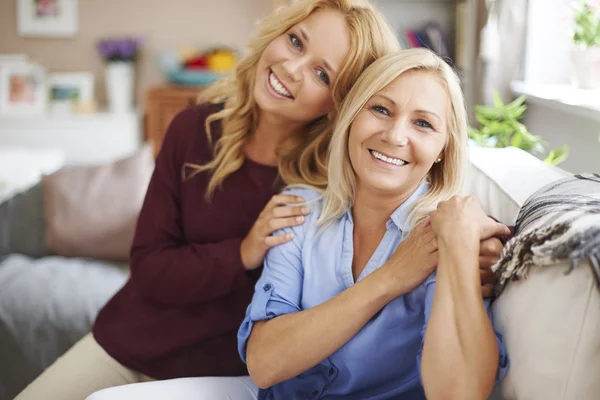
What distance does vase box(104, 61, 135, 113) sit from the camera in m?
4.64

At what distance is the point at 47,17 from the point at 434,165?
441cm

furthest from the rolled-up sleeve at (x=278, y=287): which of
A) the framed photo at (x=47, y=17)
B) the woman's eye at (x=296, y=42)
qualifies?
the framed photo at (x=47, y=17)

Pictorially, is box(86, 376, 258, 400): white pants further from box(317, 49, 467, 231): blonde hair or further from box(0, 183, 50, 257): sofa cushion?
box(0, 183, 50, 257): sofa cushion

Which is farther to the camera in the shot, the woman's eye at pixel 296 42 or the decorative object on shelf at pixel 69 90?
the decorative object on shelf at pixel 69 90

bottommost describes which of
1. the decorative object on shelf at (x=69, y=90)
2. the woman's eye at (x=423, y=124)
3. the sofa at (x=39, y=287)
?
the sofa at (x=39, y=287)

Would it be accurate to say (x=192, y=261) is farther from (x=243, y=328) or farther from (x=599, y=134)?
(x=599, y=134)

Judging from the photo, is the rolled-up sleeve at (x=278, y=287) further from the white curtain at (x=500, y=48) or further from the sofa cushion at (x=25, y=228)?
the sofa cushion at (x=25, y=228)

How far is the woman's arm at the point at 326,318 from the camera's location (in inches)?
41.5

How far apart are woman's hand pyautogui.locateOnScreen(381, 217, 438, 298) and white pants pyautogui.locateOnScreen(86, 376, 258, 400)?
1.43ft

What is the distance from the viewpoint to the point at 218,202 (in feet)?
4.92

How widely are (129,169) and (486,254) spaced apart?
1.92 meters

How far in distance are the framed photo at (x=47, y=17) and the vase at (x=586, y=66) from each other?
4.01 m

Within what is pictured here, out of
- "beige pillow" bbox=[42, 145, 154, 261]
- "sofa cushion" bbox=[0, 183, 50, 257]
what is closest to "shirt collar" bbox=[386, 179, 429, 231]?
"beige pillow" bbox=[42, 145, 154, 261]

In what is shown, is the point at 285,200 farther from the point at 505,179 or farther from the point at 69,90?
the point at 69,90
